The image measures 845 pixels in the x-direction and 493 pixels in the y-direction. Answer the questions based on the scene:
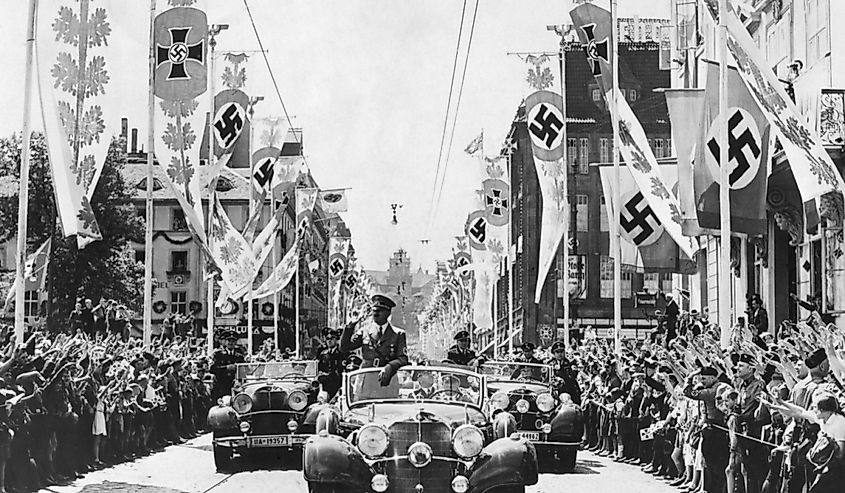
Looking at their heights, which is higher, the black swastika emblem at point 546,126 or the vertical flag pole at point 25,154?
the black swastika emblem at point 546,126

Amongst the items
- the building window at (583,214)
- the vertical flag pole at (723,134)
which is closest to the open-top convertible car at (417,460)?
the vertical flag pole at (723,134)

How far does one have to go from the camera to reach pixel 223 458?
696 inches

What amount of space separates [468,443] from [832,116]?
14.0m

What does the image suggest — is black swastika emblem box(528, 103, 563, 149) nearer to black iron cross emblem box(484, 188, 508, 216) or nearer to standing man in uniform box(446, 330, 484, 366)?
standing man in uniform box(446, 330, 484, 366)

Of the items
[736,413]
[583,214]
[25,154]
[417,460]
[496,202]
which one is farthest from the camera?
[583,214]

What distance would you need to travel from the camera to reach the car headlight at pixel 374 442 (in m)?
11.4

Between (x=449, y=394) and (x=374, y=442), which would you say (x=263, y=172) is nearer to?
(x=449, y=394)

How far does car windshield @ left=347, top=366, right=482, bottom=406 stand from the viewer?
1345 cm

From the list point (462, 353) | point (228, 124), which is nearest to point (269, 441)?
point (462, 353)

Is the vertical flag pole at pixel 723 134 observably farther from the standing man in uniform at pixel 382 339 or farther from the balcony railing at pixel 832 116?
the standing man in uniform at pixel 382 339

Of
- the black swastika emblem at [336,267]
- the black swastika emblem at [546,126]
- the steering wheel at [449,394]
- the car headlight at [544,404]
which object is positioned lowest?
the car headlight at [544,404]

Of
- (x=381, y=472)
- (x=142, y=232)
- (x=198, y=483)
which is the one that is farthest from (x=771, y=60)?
(x=142, y=232)

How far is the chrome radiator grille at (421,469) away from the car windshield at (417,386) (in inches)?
57.4

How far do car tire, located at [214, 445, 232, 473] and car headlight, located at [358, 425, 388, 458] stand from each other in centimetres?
664
